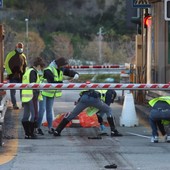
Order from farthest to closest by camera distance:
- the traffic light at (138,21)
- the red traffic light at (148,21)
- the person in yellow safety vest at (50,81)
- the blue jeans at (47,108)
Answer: the traffic light at (138,21) < the red traffic light at (148,21) < the blue jeans at (47,108) < the person in yellow safety vest at (50,81)

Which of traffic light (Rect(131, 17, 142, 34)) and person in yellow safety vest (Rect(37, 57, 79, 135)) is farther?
traffic light (Rect(131, 17, 142, 34))

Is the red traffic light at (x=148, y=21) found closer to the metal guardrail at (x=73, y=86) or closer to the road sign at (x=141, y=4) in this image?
the road sign at (x=141, y=4)

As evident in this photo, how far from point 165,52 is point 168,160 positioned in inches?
337

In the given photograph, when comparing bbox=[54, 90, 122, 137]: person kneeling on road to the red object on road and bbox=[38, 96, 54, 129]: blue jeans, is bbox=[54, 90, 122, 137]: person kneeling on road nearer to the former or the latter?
bbox=[38, 96, 54, 129]: blue jeans

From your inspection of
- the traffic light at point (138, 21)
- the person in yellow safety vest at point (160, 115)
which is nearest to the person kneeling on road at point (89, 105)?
the person in yellow safety vest at point (160, 115)

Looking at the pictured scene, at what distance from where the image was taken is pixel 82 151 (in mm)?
10891

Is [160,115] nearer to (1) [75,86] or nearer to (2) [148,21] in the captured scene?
(1) [75,86]

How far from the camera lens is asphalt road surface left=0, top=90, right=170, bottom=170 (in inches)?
375

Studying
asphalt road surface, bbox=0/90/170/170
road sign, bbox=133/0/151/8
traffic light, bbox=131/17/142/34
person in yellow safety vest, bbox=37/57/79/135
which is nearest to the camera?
asphalt road surface, bbox=0/90/170/170

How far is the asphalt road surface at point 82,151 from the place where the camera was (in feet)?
31.2

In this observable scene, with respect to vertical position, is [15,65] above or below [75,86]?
above

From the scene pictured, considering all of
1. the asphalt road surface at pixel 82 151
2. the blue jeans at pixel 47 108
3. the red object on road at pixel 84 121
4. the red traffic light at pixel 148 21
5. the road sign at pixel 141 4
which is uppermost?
the road sign at pixel 141 4

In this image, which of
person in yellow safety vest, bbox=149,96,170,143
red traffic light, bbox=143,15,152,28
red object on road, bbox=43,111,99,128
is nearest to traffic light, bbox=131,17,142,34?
red traffic light, bbox=143,15,152,28

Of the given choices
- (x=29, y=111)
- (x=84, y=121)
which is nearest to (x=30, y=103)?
(x=29, y=111)
